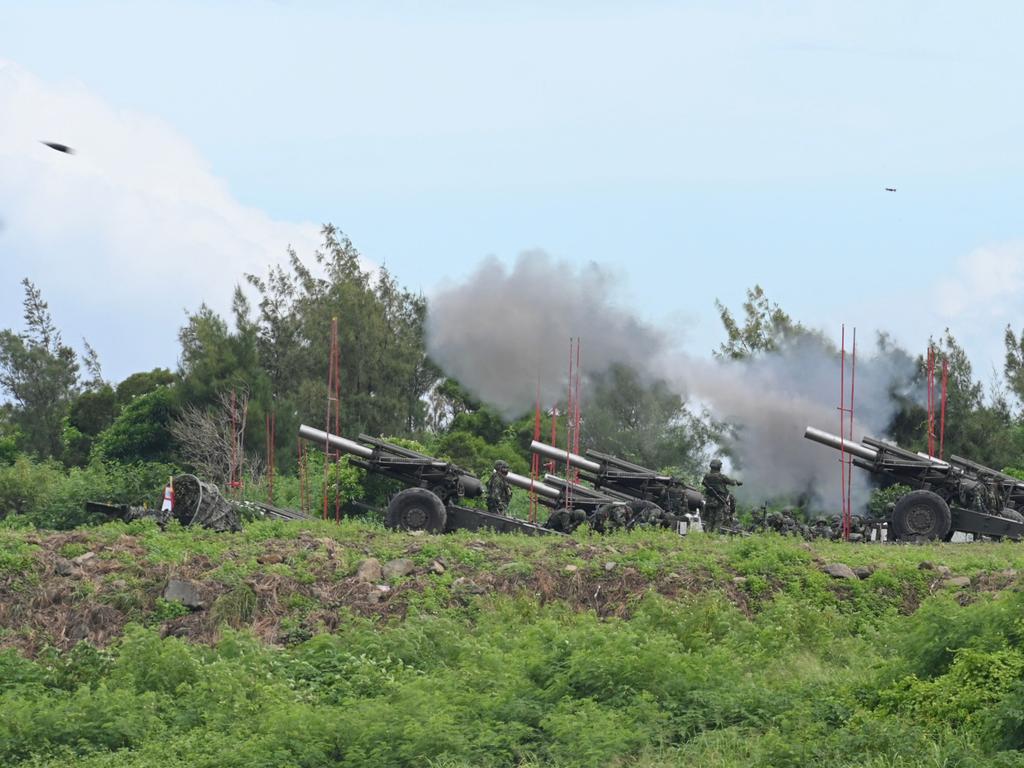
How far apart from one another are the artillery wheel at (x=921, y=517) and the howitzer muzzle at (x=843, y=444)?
129 cm

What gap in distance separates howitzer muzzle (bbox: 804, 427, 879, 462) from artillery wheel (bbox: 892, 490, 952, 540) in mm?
1288

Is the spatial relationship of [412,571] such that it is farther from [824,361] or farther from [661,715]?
[824,361]

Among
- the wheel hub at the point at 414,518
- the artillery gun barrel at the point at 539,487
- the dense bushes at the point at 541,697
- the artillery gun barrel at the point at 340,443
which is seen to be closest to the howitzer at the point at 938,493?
the artillery gun barrel at the point at 539,487

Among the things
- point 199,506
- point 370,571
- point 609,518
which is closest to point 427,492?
point 609,518

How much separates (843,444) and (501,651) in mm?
15280

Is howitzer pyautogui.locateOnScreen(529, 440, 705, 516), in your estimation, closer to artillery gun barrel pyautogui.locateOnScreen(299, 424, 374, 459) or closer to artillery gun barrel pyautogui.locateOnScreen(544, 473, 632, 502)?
artillery gun barrel pyautogui.locateOnScreen(544, 473, 632, 502)

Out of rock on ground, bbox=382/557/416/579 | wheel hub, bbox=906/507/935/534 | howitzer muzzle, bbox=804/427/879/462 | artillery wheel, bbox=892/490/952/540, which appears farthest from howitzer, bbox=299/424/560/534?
wheel hub, bbox=906/507/935/534

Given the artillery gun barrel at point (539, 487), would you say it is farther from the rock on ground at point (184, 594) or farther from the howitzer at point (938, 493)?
the rock on ground at point (184, 594)

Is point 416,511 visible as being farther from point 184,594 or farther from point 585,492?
point 184,594

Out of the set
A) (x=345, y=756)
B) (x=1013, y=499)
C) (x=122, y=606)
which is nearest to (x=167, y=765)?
(x=345, y=756)

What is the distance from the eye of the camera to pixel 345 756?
1719 cm

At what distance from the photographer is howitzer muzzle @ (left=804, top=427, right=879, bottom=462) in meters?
34.2

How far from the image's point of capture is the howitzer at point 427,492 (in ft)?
104

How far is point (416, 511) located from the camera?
31688mm
